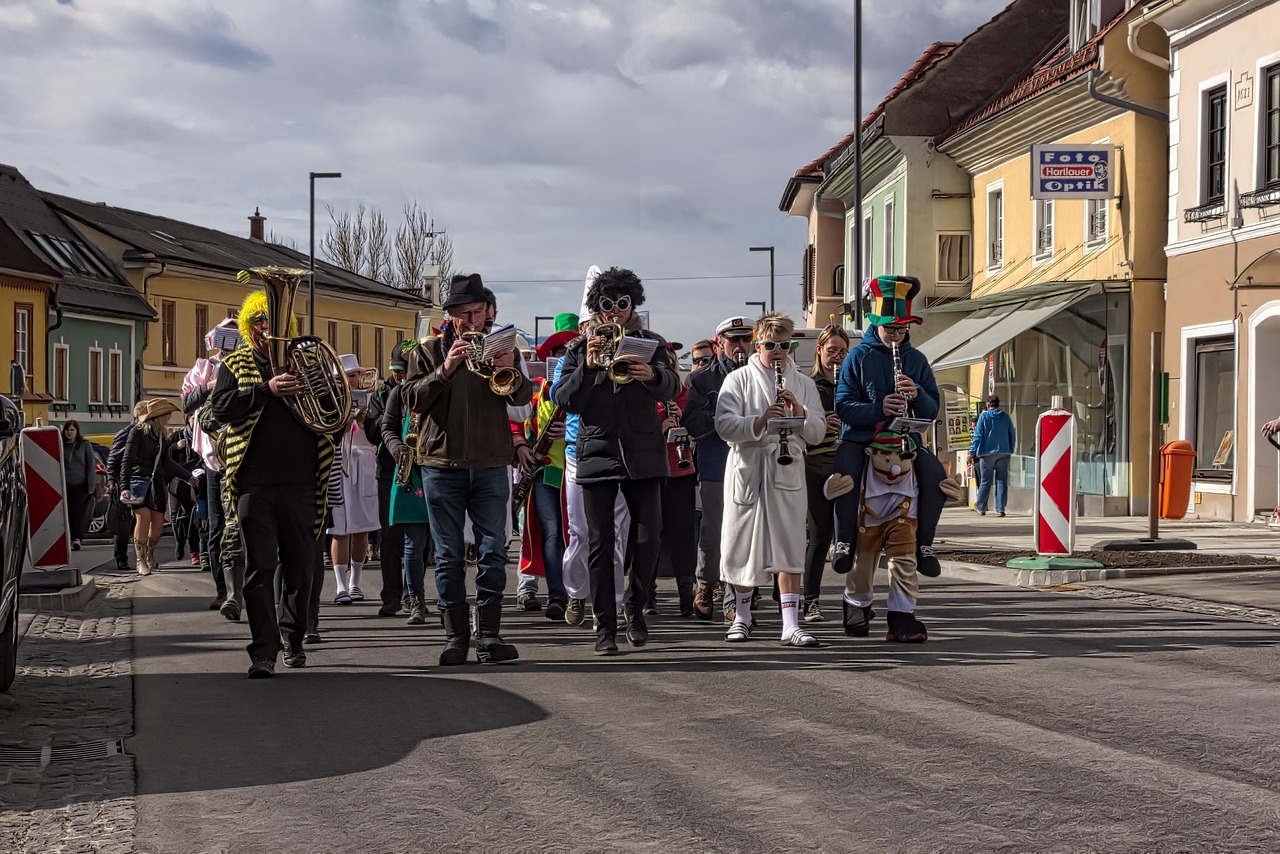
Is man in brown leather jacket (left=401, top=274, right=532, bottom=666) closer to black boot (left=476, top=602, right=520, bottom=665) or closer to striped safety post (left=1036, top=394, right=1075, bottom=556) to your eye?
black boot (left=476, top=602, right=520, bottom=665)

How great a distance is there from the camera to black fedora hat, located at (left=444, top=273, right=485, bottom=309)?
930 centimetres

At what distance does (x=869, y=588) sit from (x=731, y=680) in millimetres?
2220

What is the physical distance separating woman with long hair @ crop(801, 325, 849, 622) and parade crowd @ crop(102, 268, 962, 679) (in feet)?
0.05

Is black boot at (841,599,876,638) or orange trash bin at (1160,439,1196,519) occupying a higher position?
Result: orange trash bin at (1160,439,1196,519)

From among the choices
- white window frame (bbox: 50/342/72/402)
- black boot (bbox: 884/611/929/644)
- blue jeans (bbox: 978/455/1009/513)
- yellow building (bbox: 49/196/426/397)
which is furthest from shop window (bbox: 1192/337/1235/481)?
white window frame (bbox: 50/342/72/402)

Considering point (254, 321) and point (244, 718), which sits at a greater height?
point (254, 321)

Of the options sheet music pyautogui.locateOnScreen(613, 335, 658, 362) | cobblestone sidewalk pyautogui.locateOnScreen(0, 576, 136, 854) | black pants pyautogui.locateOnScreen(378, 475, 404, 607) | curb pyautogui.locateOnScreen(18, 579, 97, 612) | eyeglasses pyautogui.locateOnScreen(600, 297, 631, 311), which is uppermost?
eyeglasses pyautogui.locateOnScreen(600, 297, 631, 311)

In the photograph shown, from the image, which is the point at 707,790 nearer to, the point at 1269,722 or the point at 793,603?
the point at 1269,722

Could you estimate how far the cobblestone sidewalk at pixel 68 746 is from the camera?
5.48 meters

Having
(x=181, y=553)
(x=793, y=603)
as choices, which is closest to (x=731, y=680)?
(x=793, y=603)

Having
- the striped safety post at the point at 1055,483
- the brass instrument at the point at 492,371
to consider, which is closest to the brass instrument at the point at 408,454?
the brass instrument at the point at 492,371

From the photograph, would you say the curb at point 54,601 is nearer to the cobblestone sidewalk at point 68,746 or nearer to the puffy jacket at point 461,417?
the cobblestone sidewalk at point 68,746

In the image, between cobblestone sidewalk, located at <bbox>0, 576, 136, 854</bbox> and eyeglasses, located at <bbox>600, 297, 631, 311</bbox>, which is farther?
eyeglasses, located at <bbox>600, 297, 631, 311</bbox>

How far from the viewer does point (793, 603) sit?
9.95m
